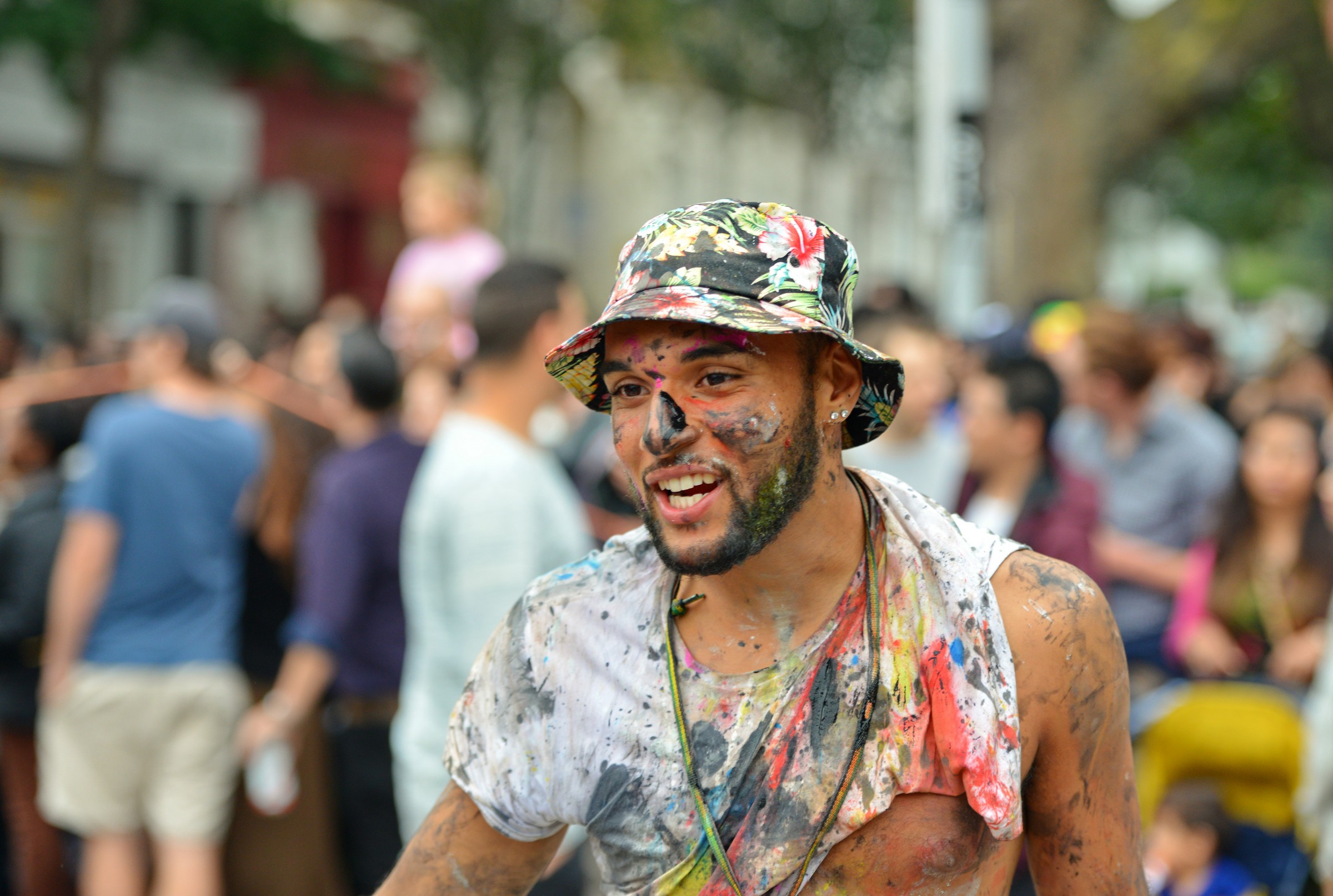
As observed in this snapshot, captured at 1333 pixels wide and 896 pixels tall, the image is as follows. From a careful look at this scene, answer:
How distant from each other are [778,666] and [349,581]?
2.38 meters

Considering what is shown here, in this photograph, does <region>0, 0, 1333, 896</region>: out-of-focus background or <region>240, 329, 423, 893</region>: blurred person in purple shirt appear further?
<region>240, 329, 423, 893</region>: blurred person in purple shirt

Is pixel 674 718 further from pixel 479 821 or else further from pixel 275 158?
pixel 275 158

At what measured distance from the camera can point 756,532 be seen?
1.93 m

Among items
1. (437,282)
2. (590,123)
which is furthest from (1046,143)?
(590,123)

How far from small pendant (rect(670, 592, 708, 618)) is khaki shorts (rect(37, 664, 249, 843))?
10.7ft

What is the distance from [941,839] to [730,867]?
280 millimetres

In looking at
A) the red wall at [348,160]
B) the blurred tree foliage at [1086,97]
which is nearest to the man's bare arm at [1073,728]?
the blurred tree foliage at [1086,97]

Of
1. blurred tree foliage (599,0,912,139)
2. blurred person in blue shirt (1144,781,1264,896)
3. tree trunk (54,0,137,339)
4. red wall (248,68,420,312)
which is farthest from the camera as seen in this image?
blurred tree foliage (599,0,912,139)

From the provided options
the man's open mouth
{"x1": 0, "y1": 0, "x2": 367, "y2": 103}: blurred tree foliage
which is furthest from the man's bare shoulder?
{"x1": 0, "y1": 0, "x2": 367, "y2": 103}: blurred tree foliage

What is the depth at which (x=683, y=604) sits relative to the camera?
2080 millimetres

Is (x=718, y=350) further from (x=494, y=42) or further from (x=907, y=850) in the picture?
(x=494, y=42)

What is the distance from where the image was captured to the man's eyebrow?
6.25 feet

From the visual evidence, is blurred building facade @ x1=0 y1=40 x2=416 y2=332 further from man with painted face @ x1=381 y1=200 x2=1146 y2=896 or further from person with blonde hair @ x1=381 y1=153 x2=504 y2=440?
man with painted face @ x1=381 y1=200 x2=1146 y2=896

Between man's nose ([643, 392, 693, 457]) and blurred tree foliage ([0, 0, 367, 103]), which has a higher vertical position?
blurred tree foliage ([0, 0, 367, 103])
